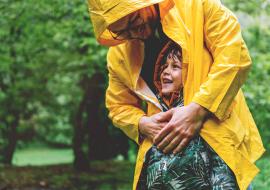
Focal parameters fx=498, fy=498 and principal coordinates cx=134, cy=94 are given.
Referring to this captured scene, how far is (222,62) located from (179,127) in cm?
37

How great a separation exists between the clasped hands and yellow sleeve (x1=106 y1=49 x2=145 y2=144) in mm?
290

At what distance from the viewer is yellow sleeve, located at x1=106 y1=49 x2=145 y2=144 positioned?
9.00ft

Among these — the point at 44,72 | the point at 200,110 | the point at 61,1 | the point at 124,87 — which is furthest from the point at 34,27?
the point at 200,110

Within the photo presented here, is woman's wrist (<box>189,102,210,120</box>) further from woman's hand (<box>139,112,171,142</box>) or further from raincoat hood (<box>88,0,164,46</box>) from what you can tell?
raincoat hood (<box>88,0,164,46</box>)

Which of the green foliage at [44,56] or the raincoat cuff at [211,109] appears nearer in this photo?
the raincoat cuff at [211,109]

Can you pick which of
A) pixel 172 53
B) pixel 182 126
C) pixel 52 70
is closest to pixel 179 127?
pixel 182 126

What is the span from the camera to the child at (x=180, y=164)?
233cm

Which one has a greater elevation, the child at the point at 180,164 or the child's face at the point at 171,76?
the child's face at the point at 171,76

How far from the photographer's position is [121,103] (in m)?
2.83

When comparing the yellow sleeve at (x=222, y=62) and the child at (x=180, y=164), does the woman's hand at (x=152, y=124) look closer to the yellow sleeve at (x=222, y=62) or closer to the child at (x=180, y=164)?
the child at (x=180, y=164)

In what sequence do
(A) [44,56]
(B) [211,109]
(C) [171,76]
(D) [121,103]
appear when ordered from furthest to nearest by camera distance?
1. (A) [44,56]
2. (D) [121,103]
3. (C) [171,76]
4. (B) [211,109]

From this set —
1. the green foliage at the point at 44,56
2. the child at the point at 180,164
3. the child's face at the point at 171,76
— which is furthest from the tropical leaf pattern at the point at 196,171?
the green foliage at the point at 44,56

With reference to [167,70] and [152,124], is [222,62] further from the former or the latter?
[152,124]

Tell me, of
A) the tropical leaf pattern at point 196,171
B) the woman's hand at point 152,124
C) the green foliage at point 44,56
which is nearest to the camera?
the tropical leaf pattern at point 196,171
